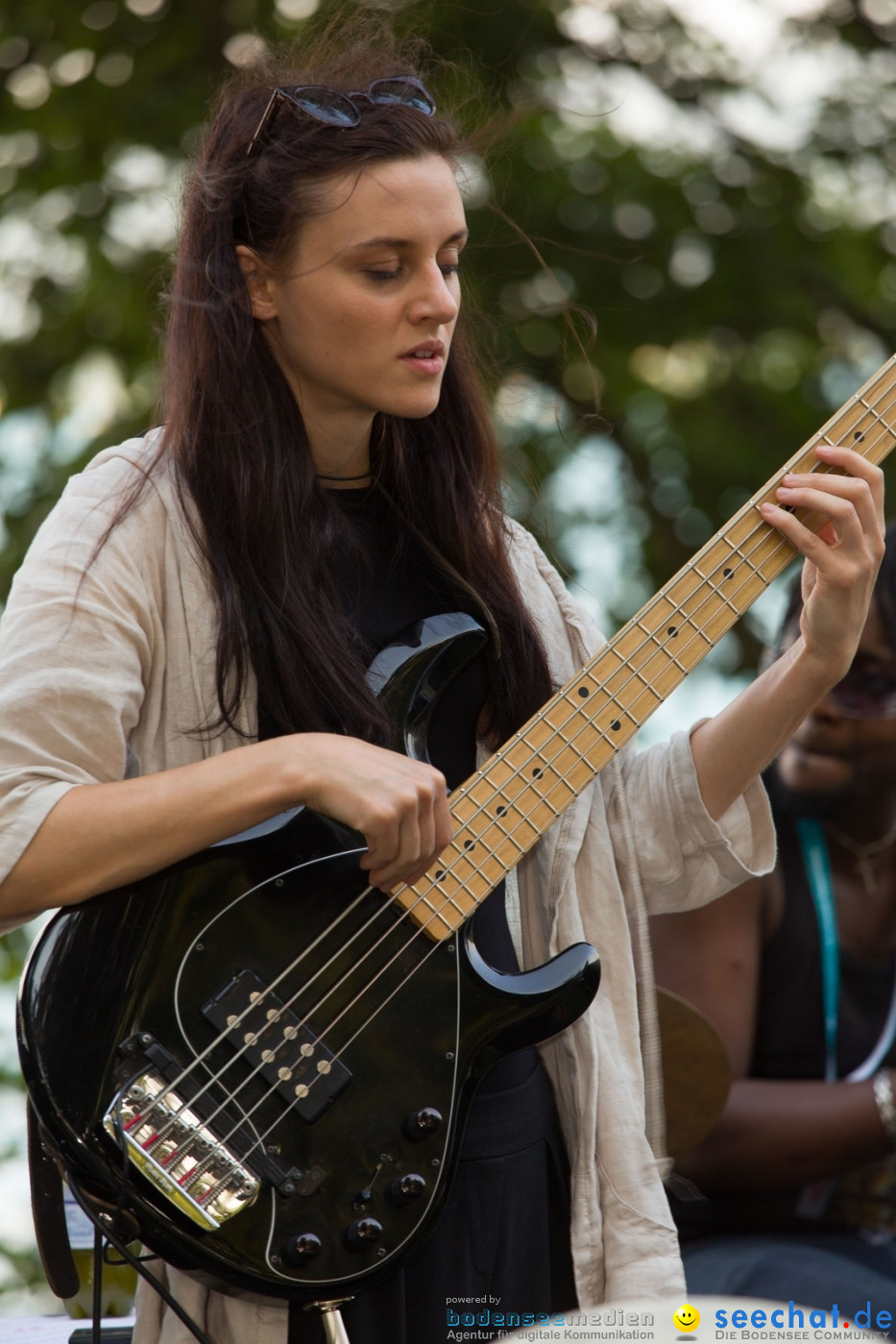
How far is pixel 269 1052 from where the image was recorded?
137 cm

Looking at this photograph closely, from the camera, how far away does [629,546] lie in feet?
15.0

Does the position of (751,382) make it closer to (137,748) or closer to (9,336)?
(9,336)

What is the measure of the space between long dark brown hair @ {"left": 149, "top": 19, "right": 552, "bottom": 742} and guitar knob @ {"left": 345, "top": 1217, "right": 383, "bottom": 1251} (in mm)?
471

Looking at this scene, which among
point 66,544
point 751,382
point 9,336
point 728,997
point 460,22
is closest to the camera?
point 66,544

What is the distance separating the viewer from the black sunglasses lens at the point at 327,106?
1592mm

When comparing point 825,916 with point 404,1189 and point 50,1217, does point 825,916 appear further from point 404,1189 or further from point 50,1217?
point 50,1217

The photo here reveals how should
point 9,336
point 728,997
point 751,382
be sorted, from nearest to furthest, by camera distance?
point 728,997, point 9,336, point 751,382

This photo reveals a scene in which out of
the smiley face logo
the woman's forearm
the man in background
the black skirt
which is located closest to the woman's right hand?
the woman's forearm

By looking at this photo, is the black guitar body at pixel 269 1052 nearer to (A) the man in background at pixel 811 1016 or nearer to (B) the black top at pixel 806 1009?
(A) the man in background at pixel 811 1016

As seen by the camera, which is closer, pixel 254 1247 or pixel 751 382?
pixel 254 1247

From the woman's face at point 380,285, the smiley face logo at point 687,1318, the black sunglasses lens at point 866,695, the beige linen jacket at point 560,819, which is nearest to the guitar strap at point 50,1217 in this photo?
the beige linen jacket at point 560,819

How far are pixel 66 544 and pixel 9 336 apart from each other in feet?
9.59

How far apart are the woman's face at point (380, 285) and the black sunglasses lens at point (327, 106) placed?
7 cm

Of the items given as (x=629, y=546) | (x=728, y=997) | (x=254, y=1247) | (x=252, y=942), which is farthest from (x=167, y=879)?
(x=629, y=546)
